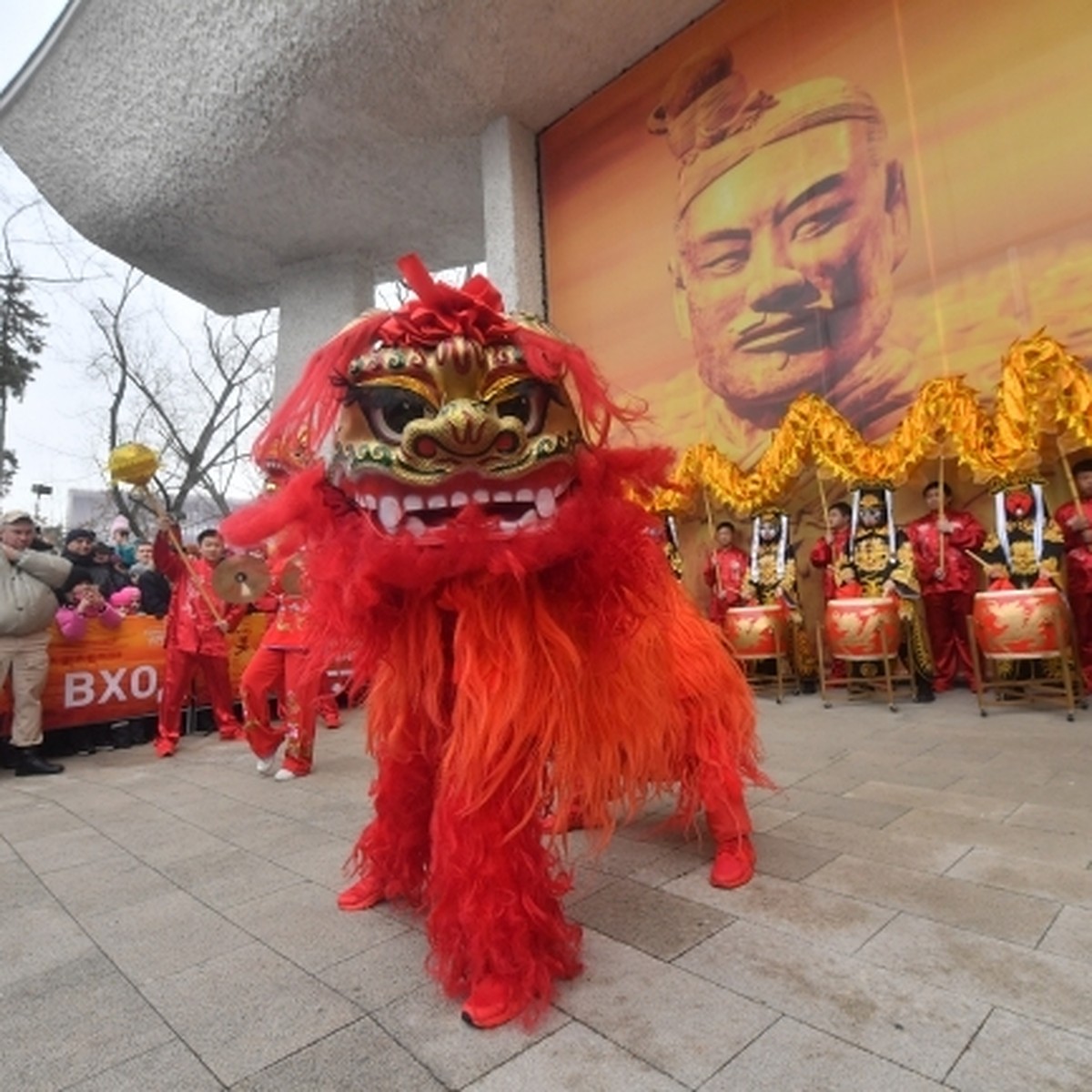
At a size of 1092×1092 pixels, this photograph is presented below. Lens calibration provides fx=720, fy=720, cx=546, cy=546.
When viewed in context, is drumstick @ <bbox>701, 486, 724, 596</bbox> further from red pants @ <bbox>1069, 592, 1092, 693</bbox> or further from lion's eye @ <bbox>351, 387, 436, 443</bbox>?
lion's eye @ <bbox>351, 387, 436, 443</bbox>

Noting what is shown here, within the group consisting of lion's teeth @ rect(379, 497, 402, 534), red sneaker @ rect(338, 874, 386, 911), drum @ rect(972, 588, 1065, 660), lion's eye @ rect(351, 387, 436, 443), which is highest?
lion's eye @ rect(351, 387, 436, 443)

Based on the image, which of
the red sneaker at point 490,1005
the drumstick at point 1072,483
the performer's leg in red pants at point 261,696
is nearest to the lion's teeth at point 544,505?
the red sneaker at point 490,1005

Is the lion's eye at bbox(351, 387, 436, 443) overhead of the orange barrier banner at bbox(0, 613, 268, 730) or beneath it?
overhead

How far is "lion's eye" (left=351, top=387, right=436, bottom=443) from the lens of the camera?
1.70 meters

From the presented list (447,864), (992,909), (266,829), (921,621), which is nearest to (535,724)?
(447,864)

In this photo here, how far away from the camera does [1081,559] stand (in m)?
5.37

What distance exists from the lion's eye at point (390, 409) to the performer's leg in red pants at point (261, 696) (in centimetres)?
291

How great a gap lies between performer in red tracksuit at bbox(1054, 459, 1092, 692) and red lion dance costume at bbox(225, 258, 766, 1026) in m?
4.89

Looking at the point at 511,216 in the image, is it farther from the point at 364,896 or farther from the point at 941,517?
the point at 364,896

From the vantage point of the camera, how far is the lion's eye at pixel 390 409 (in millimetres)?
1701

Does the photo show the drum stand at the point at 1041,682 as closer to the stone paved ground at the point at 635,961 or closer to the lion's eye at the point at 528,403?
the stone paved ground at the point at 635,961

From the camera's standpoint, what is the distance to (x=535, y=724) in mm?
1723

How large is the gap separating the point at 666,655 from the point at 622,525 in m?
0.57

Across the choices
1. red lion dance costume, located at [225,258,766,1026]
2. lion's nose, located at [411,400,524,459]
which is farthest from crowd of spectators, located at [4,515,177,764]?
lion's nose, located at [411,400,524,459]
